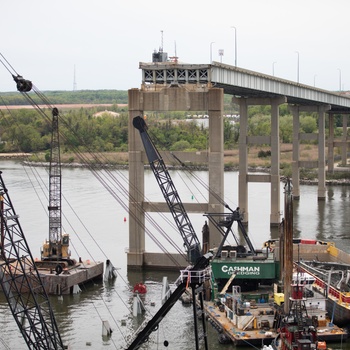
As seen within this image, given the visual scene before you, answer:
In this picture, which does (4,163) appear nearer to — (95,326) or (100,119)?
(100,119)

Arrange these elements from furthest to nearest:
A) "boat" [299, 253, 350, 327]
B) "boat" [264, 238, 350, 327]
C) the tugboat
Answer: "boat" [264, 238, 350, 327], "boat" [299, 253, 350, 327], the tugboat

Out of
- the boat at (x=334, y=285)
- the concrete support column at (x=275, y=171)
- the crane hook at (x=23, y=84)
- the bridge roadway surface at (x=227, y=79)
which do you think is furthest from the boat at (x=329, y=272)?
the concrete support column at (x=275, y=171)

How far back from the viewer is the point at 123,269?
54.4 meters

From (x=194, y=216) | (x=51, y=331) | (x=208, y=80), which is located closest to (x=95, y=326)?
(x=51, y=331)

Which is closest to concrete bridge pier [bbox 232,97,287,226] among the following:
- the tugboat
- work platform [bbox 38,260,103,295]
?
work platform [bbox 38,260,103,295]

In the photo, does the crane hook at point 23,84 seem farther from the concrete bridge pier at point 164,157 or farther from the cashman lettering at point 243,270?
the concrete bridge pier at point 164,157

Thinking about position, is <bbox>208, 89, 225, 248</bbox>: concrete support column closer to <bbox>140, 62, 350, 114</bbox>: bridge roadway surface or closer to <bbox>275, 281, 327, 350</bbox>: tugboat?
<bbox>140, 62, 350, 114</bbox>: bridge roadway surface

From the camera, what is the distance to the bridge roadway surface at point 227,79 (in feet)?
183

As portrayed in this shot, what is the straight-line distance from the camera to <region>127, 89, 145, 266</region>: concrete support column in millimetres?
55094

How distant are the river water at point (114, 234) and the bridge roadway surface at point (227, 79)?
9.02 m

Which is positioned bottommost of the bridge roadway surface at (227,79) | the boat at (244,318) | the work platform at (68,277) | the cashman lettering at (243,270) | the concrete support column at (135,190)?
the boat at (244,318)

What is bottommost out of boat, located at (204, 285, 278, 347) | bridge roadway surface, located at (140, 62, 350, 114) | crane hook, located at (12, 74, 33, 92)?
boat, located at (204, 285, 278, 347)

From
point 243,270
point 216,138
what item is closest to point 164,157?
point 216,138

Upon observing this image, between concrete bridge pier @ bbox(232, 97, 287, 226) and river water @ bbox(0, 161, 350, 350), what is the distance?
4.88 ft
